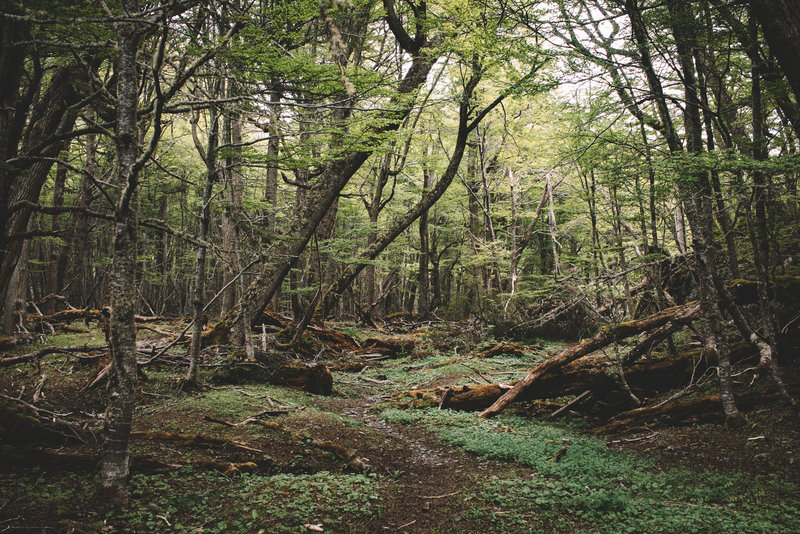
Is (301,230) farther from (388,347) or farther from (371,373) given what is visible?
(388,347)

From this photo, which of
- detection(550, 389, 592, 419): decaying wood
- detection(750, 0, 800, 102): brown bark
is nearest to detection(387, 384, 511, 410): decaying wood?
detection(550, 389, 592, 419): decaying wood

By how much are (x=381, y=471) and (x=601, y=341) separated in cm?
417

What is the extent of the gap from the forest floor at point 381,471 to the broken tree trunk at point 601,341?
0.40 meters

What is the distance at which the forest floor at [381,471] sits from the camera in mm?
3102

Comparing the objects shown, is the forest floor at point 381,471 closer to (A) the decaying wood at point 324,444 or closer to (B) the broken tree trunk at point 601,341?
(A) the decaying wood at point 324,444

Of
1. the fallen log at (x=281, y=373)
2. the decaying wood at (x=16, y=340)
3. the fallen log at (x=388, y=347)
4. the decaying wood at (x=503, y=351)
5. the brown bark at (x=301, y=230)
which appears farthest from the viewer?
the fallen log at (x=388, y=347)

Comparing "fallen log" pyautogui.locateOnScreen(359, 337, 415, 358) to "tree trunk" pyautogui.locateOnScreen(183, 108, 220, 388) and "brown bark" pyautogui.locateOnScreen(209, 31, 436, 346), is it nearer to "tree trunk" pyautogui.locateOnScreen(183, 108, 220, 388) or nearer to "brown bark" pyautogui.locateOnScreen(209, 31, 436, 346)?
"brown bark" pyautogui.locateOnScreen(209, 31, 436, 346)

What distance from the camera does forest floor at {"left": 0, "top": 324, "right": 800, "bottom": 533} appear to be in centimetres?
310

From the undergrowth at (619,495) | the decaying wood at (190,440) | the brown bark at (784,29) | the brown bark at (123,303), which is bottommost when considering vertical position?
the undergrowth at (619,495)

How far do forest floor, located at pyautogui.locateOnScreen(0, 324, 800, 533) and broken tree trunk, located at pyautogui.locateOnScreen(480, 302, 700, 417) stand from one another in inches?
15.9

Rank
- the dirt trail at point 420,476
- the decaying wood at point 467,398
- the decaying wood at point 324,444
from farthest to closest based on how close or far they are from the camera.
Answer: the decaying wood at point 467,398 < the decaying wood at point 324,444 < the dirt trail at point 420,476

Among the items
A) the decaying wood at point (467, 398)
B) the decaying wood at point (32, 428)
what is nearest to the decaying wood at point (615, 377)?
the decaying wood at point (467, 398)

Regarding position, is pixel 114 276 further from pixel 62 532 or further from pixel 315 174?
pixel 315 174

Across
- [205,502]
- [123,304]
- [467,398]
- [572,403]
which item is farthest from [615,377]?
[123,304]
